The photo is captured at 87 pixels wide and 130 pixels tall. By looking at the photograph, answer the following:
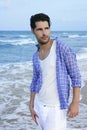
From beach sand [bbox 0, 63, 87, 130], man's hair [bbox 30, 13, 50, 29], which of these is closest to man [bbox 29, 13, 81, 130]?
man's hair [bbox 30, 13, 50, 29]

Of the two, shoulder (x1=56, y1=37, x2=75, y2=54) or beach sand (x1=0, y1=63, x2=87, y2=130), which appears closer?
shoulder (x1=56, y1=37, x2=75, y2=54)

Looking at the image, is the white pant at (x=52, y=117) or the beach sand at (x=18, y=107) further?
the beach sand at (x=18, y=107)

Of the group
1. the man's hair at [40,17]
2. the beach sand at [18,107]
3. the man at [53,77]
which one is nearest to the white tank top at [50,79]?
the man at [53,77]

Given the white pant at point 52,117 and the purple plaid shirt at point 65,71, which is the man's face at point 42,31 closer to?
the purple plaid shirt at point 65,71

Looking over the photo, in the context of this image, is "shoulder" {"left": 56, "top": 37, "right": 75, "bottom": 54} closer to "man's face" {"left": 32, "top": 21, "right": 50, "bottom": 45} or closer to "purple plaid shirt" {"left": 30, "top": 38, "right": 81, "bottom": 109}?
"purple plaid shirt" {"left": 30, "top": 38, "right": 81, "bottom": 109}

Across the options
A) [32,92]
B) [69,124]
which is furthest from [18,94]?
[32,92]

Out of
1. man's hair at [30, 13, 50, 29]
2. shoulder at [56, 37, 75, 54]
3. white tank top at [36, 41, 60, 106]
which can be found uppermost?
man's hair at [30, 13, 50, 29]

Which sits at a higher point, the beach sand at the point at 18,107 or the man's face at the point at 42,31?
the man's face at the point at 42,31

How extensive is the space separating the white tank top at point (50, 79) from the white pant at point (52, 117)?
0.06m

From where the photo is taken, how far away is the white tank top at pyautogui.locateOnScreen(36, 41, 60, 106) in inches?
136

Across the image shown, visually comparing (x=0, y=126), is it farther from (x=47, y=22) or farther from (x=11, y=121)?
(x=47, y=22)

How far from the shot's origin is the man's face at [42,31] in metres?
3.43

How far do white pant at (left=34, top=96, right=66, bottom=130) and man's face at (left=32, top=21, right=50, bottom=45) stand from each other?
0.62 m

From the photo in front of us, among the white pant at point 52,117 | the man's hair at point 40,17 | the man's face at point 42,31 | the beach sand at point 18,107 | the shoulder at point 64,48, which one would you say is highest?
the man's hair at point 40,17
